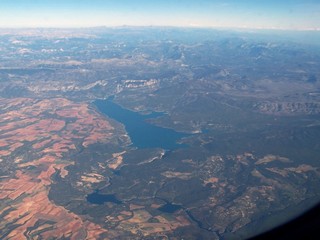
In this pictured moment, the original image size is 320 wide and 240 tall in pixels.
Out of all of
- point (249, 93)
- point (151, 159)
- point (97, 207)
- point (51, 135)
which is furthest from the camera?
point (249, 93)

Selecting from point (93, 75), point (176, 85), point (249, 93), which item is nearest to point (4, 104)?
point (93, 75)

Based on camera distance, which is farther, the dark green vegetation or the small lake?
the small lake

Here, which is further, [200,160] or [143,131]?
[143,131]

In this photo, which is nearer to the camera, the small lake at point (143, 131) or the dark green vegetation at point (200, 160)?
the dark green vegetation at point (200, 160)

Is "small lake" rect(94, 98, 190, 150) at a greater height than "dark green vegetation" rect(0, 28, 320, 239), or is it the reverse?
"dark green vegetation" rect(0, 28, 320, 239)

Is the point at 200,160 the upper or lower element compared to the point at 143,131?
upper

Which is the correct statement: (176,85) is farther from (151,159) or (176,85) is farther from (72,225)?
(72,225)

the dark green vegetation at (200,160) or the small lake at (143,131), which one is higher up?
the dark green vegetation at (200,160)

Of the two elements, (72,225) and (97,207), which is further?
(97,207)
